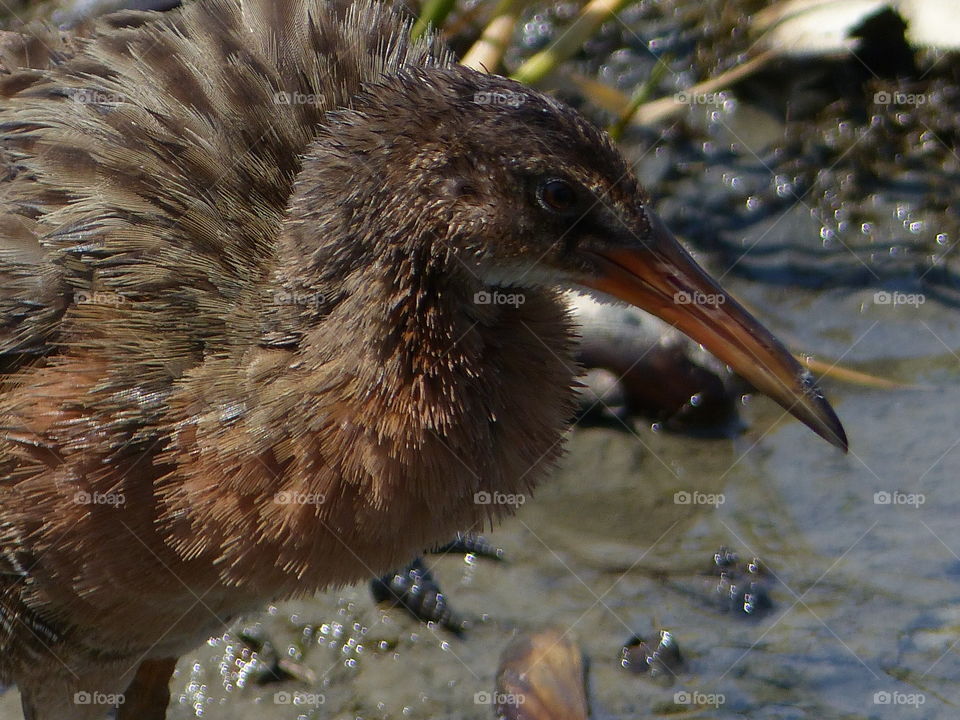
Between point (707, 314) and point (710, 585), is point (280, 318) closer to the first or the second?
point (707, 314)

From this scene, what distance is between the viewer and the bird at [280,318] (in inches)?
132

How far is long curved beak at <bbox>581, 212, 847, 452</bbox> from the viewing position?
11.7 ft

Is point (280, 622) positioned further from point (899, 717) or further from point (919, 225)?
point (919, 225)

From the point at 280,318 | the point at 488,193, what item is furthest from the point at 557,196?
the point at 280,318

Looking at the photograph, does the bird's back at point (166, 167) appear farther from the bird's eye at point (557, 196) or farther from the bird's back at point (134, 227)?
the bird's eye at point (557, 196)

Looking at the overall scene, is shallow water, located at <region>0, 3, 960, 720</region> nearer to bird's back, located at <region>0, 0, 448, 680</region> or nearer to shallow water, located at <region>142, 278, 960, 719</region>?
shallow water, located at <region>142, 278, 960, 719</region>

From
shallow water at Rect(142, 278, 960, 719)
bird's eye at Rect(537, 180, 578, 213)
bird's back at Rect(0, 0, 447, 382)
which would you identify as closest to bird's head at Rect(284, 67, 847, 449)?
bird's eye at Rect(537, 180, 578, 213)

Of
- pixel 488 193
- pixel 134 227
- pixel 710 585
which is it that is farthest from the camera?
pixel 710 585

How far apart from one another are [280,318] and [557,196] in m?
0.82

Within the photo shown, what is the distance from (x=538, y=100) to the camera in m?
3.39

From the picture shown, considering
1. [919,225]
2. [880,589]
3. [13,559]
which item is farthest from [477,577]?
[919,225]

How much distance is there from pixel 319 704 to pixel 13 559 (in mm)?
1347

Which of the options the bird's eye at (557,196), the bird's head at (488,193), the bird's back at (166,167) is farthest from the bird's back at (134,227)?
the bird's eye at (557,196)

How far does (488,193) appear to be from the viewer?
335 cm
